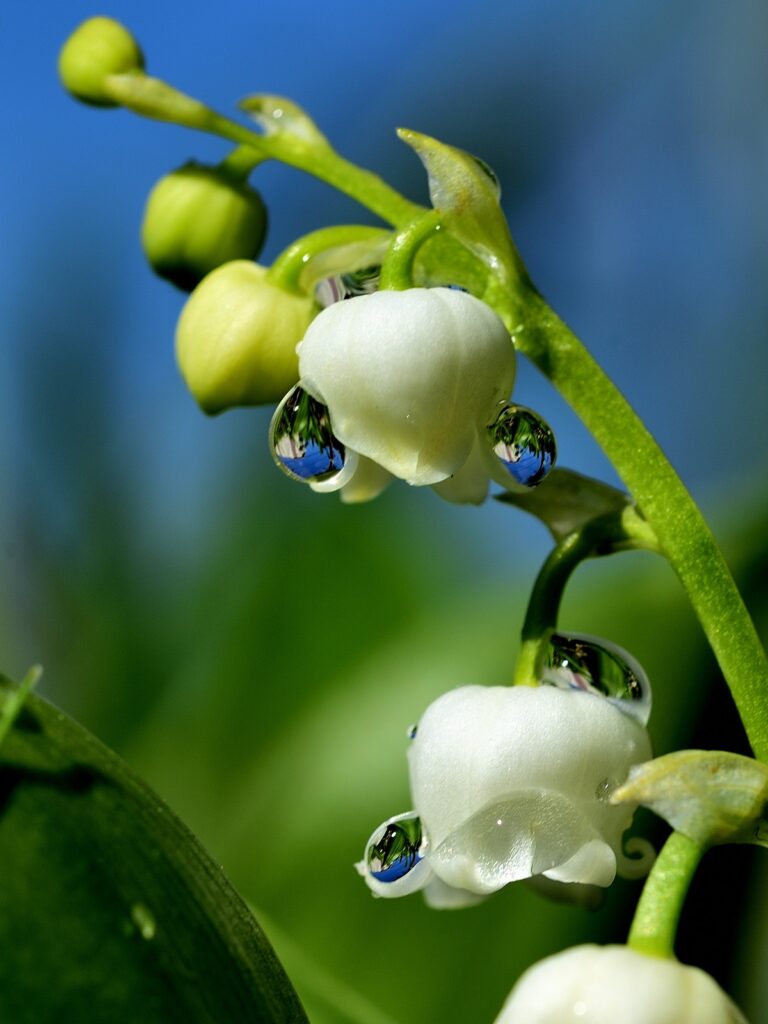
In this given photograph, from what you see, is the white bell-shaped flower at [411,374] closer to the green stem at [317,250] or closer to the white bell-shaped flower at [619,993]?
the green stem at [317,250]

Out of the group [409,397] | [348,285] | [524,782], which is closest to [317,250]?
[348,285]

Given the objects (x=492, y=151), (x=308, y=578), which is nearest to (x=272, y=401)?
(x=308, y=578)

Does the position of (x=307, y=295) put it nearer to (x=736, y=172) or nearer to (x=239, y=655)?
(x=239, y=655)

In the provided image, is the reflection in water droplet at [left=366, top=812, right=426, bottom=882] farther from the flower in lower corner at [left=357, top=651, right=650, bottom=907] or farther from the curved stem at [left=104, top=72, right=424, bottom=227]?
the curved stem at [left=104, top=72, right=424, bottom=227]

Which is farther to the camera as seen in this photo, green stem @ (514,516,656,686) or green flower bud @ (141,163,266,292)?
green flower bud @ (141,163,266,292)

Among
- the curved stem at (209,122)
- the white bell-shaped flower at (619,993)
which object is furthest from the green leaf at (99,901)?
the curved stem at (209,122)

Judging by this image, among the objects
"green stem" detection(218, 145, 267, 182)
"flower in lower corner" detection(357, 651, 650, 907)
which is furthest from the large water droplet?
"green stem" detection(218, 145, 267, 182)
